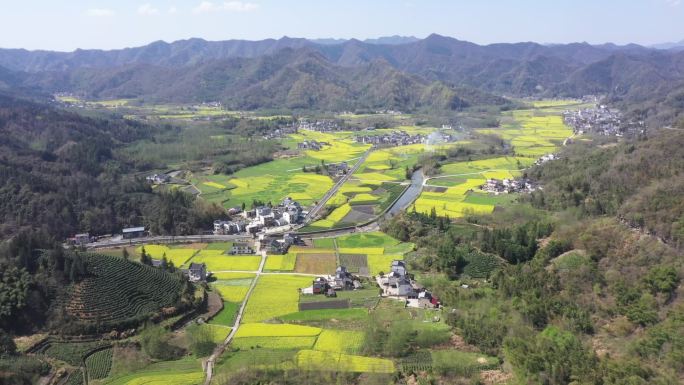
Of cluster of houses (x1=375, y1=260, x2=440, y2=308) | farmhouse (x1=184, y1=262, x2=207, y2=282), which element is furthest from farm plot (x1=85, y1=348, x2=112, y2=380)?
cluster of houses (x1=375, y1=260, x2=440, y2=308)

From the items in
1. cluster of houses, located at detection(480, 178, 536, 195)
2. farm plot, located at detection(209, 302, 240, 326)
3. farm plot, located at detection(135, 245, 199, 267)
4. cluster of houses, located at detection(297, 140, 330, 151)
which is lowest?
farm plot, located at detection(209, 302, 240, 326)

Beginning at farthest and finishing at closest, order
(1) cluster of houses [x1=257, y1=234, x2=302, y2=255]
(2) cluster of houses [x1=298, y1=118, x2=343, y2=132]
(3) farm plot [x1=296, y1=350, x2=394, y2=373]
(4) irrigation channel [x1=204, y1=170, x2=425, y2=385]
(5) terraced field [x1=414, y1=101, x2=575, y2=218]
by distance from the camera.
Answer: (2) cluster of houses [x1=298, y1=118, x2=343, y2=132] < (5) terraced field [x1=414, y1=101, x2=575, y2=218] < (1) cluster of houses [x1=257, y1=234, x2=302, y2=255] < (4) irrigation channel [x1=204, y1=170, x2=425, y2=385] < (3) farm plot [x1=296, y1=350, x2=394, y2=373]

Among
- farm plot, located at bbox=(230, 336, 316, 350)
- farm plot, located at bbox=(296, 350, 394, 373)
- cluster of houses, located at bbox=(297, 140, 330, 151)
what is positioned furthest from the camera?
cluster of houses, located at bbox=(297, 140, 330, 151)

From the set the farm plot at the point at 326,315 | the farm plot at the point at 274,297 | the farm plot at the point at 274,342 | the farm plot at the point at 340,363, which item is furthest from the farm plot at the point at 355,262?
the farm plot at the point at 340,363

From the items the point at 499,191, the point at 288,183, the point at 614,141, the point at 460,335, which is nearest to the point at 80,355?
the point at 460,335

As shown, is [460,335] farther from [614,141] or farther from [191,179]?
[614,141]

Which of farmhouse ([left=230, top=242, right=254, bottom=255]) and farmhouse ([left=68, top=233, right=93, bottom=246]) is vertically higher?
farmhouse ([left=68, top=233, right=93, bottom=246])

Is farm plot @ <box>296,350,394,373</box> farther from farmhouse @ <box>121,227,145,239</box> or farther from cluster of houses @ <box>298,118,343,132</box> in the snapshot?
cluster of houses @ <box>298,118,343,132</box>
